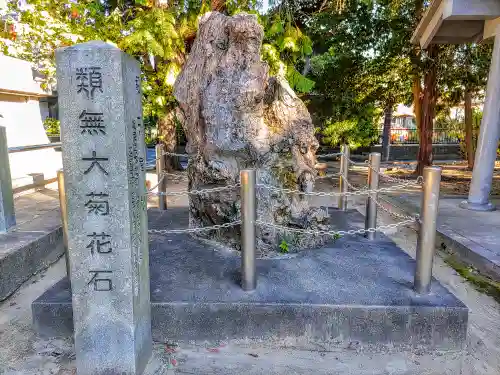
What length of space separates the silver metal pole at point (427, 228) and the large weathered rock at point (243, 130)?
4.37ft

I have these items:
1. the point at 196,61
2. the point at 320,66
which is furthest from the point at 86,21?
the point at 320,66

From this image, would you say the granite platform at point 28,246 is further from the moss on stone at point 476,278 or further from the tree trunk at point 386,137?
the tree trunk at point 386,137

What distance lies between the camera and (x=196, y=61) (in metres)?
4.24

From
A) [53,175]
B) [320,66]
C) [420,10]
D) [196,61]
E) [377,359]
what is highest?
[420,10]

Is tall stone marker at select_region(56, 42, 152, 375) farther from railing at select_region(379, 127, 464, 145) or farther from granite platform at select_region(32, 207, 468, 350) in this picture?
A: railing at select_region(379, 127, 464, 145)

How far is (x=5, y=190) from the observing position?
4477mm

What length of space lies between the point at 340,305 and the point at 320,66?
10454 millimetres

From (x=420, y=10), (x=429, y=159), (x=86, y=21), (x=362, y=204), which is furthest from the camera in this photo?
(x=429, y=159)

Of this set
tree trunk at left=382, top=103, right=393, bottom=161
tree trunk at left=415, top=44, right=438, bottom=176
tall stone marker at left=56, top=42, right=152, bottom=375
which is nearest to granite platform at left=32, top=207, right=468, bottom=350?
tall stone marker at left=56, top=42, right=152, bottom=375

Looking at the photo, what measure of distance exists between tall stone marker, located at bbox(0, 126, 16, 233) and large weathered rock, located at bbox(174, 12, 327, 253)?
2.11m

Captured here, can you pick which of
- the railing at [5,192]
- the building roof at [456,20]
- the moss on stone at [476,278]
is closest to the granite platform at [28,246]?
the railing at [5,192]

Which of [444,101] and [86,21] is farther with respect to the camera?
[444,101]

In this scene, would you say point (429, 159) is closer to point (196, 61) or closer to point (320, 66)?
point (320, 66)

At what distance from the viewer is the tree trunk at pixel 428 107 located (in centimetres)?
1005
